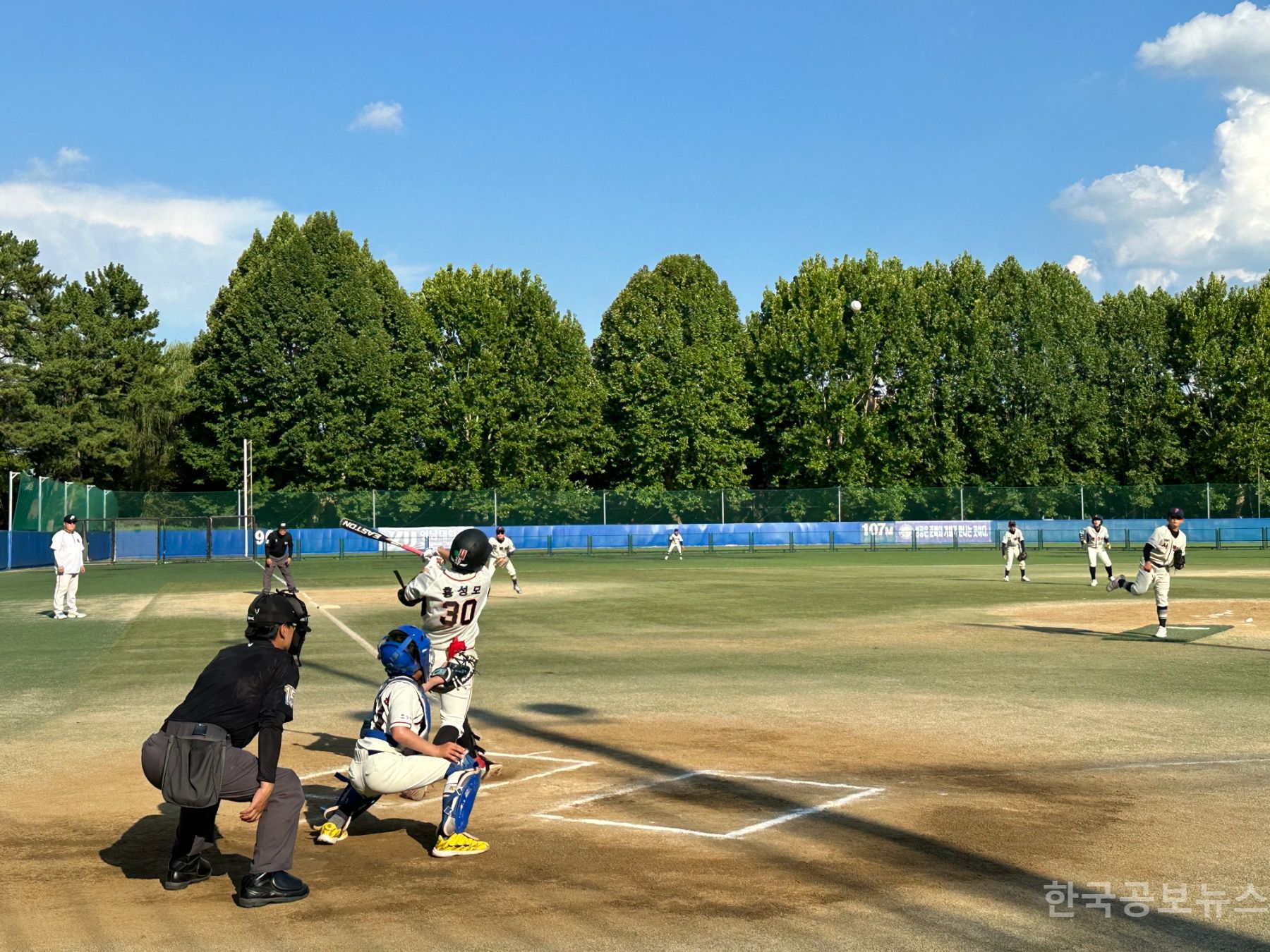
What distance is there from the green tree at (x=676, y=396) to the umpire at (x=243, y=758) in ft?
225

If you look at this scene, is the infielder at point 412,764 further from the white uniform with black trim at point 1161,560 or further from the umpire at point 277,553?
the umpire at point 277,553

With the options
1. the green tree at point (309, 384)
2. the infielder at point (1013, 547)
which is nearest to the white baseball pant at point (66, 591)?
the infielder at point (1013, 547)

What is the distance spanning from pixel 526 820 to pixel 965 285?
263ft

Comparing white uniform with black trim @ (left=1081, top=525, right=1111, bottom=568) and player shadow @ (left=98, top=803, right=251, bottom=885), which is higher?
white uniform with black trim @ (left=1081, top=525, right=1111, bottom=568)

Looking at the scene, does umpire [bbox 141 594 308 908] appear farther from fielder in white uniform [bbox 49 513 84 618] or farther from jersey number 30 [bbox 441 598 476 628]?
fielder in white uniform [bbox 49 513 84 618]

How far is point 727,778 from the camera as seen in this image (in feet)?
31.2

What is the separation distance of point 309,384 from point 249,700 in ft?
211

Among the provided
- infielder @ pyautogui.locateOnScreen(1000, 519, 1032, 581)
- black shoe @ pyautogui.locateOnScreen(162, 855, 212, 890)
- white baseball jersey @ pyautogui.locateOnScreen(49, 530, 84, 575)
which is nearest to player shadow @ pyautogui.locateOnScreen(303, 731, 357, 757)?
black shoe @ pyautogui.locateOnScreen(162, 855, 212, 890)

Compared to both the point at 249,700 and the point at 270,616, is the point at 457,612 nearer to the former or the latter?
the point at 270,616

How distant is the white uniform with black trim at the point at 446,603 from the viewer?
9.35m

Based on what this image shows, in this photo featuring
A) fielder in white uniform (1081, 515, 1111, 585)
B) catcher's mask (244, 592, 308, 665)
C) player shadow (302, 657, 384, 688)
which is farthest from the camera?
fielder in white uniform (1081, 515, 1111, 585)

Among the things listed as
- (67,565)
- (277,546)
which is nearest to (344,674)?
(67,565)

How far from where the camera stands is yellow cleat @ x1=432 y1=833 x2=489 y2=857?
23.9 feet

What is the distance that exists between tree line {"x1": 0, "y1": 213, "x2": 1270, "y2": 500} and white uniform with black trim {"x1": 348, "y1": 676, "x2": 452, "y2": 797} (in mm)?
63510
